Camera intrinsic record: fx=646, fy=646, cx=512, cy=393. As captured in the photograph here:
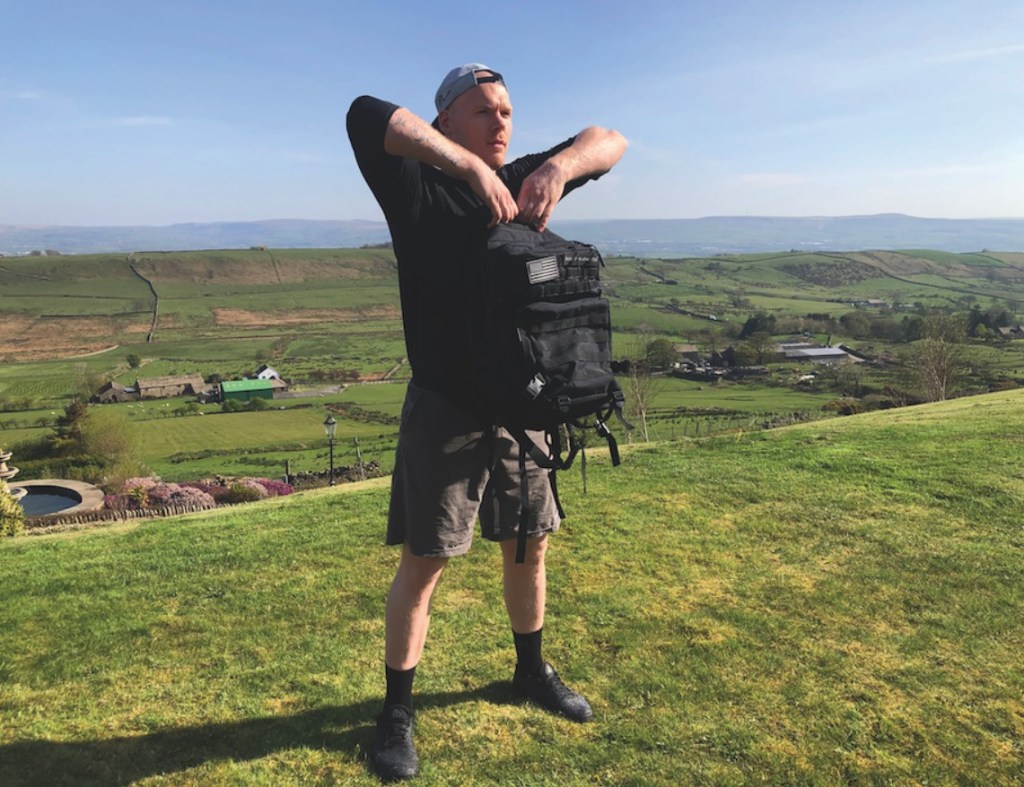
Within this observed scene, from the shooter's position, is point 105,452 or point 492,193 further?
point 105,452

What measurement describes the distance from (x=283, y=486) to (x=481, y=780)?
2239 centimetres

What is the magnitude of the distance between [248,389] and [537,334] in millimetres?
85647

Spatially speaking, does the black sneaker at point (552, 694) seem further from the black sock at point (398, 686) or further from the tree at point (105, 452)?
the tree at point (105, 452)

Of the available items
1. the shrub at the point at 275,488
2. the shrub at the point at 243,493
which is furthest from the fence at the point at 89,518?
the shrub at the point at 275,488

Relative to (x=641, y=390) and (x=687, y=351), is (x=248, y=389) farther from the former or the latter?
(x=687, y=351)

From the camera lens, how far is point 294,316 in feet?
477

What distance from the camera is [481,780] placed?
2830 mm

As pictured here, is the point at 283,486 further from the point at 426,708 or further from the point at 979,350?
the point at 979,350

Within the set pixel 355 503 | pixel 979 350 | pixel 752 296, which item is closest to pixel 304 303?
pixel 752 296

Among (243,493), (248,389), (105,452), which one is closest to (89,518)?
(243,493)

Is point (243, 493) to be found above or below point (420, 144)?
below

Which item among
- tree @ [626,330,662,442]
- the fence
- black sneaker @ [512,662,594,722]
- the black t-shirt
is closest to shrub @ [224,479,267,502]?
the fence

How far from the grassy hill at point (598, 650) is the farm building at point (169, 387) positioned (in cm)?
8481

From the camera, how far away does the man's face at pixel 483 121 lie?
2.73 m
